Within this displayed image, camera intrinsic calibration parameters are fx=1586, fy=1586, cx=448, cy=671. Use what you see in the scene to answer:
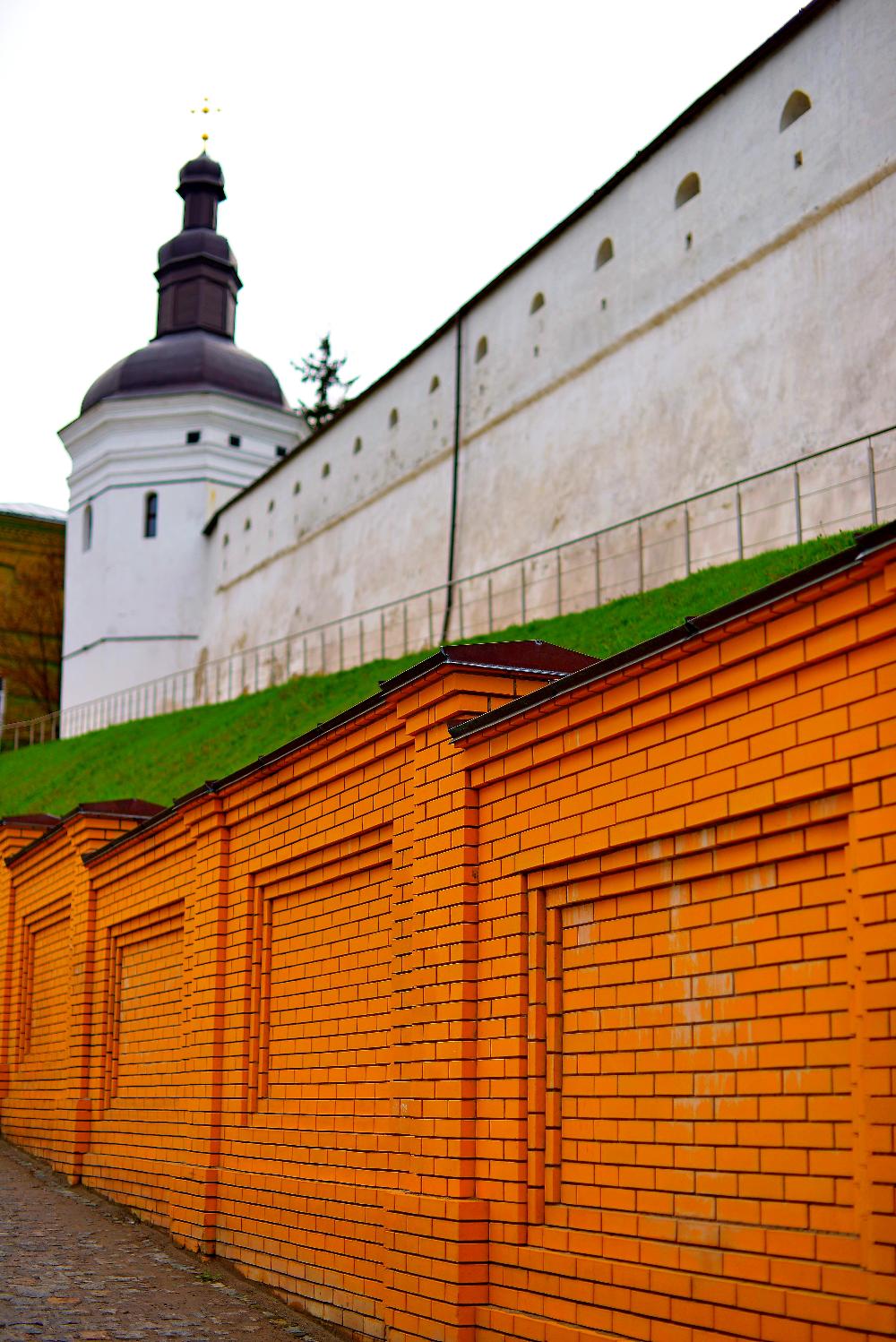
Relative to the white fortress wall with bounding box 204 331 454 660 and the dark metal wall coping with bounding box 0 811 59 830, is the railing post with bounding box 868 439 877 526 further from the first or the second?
the white fortress wall with bounding box 204 331 454 660

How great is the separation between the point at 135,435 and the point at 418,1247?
39118 millimetres

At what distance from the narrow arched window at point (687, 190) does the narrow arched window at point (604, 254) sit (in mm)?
1707

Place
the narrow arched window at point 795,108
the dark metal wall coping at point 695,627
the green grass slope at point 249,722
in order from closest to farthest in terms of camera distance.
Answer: the dark metal wall coping at point 695,627 < the green grass slope at point 249,722 < the narrow arched window at point 795,108

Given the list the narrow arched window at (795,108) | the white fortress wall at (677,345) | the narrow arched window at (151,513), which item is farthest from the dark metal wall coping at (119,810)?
the narrow arched window at (151,513)

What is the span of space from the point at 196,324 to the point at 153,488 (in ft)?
22.3

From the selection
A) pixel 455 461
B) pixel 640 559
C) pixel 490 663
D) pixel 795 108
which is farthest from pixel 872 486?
pixel 455 461

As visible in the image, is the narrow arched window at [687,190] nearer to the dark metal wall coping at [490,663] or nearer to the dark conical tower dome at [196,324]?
the dark metal wall coping at [490,663]

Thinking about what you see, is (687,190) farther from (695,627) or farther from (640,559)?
(695,627)

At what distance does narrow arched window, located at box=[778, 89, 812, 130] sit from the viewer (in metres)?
18.4

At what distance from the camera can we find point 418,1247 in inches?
223

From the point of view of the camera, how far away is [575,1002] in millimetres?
5258

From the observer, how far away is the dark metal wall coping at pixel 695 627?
12.7 feet

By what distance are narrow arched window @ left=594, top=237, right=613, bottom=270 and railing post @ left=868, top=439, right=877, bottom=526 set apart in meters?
7.40

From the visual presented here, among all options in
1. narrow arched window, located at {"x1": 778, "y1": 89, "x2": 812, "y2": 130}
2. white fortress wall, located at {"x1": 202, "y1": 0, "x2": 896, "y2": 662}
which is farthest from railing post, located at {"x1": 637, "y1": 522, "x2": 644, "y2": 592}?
narrow arched window, located at {"x1": 778, "y1": 89, "x2": 812, "y2": 130}
